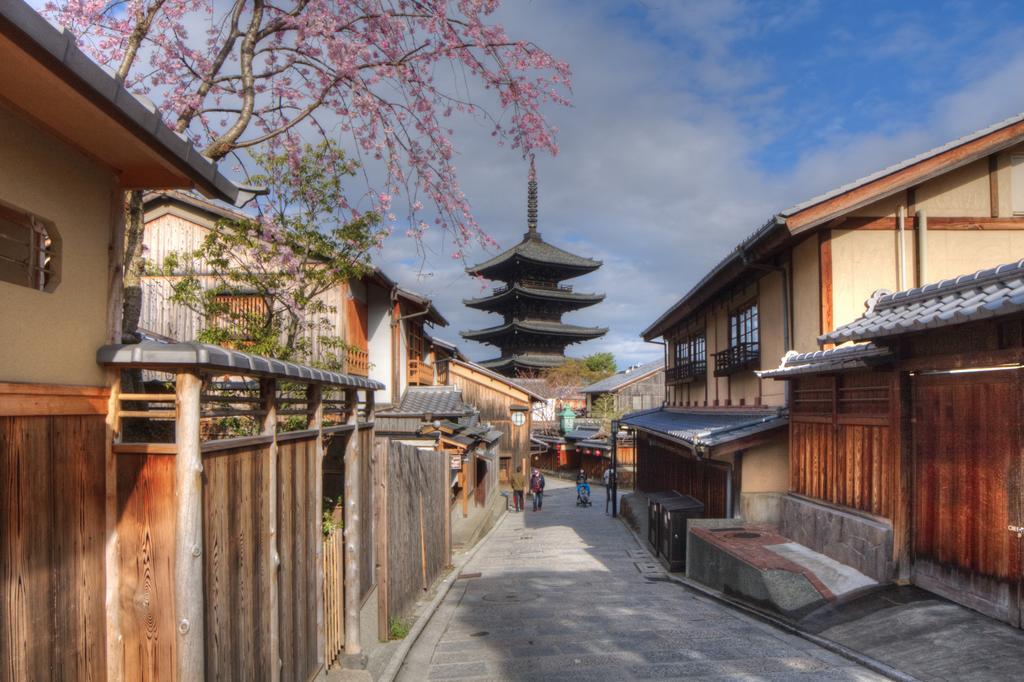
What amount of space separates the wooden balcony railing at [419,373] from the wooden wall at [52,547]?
20979 mm

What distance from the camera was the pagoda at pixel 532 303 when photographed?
54.9 meters

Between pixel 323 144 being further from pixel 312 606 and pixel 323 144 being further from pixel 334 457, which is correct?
pixel 312 606

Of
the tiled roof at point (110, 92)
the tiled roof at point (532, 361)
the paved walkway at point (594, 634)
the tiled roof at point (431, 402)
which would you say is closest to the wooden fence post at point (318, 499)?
the paved walkway at point (594, 634)

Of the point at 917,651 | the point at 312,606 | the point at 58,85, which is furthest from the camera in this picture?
the point at 917,651

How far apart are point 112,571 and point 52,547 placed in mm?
504

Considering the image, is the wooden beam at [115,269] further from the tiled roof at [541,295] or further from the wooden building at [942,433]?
the tiled roof at [541,295]

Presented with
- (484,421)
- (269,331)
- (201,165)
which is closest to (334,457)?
(269,331)

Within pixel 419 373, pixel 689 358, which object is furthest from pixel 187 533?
pixel 419 373

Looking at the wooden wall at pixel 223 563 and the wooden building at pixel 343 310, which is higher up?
the wooden building at pixel 343 310

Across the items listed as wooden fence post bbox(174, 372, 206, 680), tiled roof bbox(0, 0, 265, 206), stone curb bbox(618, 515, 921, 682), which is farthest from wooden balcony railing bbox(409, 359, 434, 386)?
wooden fence post bbox(174, 372, 206, 680)

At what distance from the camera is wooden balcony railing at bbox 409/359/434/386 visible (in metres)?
24.6

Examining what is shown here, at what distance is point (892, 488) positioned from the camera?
28.0 feet

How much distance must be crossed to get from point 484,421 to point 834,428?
25.9 metres

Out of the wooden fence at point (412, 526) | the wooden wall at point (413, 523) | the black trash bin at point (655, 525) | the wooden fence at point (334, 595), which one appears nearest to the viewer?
the wooden fence at point (334, 595)
